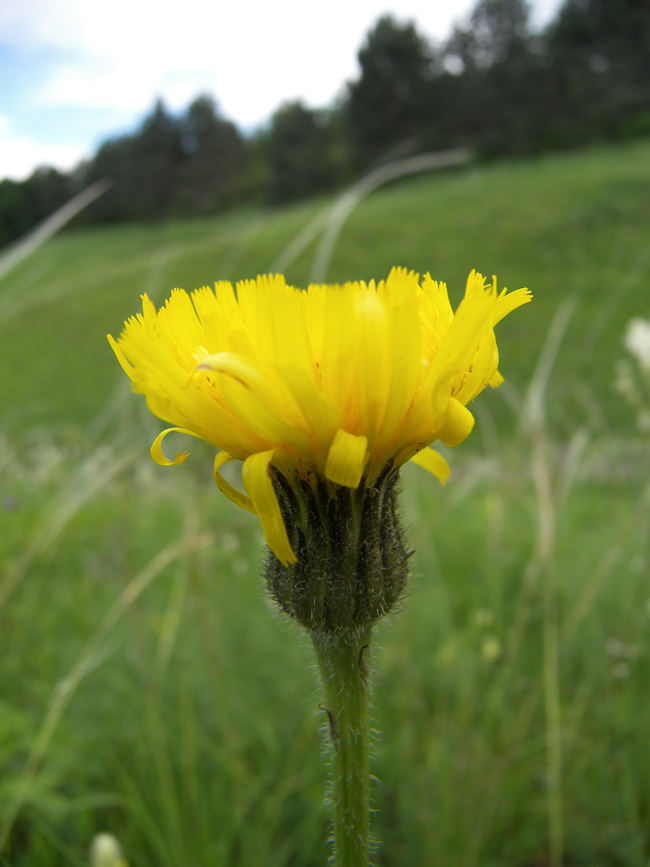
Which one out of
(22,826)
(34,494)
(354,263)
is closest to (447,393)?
(22,826)

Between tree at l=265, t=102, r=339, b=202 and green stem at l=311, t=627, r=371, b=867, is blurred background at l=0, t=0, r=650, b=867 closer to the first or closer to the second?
green stem at l=311, t=627, r=371, b=867

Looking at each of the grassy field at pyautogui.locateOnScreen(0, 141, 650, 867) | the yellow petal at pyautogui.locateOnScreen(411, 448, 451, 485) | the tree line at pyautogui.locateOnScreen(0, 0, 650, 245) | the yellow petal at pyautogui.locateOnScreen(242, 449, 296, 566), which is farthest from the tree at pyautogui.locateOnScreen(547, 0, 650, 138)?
the yellow petal at pyautogui.locateOnScreen(242, 449, 296, 566)

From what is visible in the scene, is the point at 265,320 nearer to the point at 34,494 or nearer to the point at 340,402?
the point at 340,402

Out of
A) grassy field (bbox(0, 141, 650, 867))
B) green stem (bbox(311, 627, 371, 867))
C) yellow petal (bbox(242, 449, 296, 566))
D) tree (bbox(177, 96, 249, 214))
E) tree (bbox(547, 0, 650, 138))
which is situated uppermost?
tree (bbox(177, 96, 249, 214))

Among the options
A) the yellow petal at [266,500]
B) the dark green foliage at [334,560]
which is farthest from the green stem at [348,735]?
the yellow petal at [266,500]

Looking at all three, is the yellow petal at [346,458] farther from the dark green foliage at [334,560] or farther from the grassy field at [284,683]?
the grassy field at [284,683]

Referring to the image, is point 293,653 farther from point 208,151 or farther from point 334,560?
point 208,151

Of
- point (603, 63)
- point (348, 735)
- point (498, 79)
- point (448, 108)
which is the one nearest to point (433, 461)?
point (348, 735)

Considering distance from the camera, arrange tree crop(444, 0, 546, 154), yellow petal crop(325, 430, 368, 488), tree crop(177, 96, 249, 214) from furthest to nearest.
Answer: tree crop(177, 96, 249, 214) → tree crop(444, 0, 546, 154) → yellow petal crop(325, 430, 368, 488)
